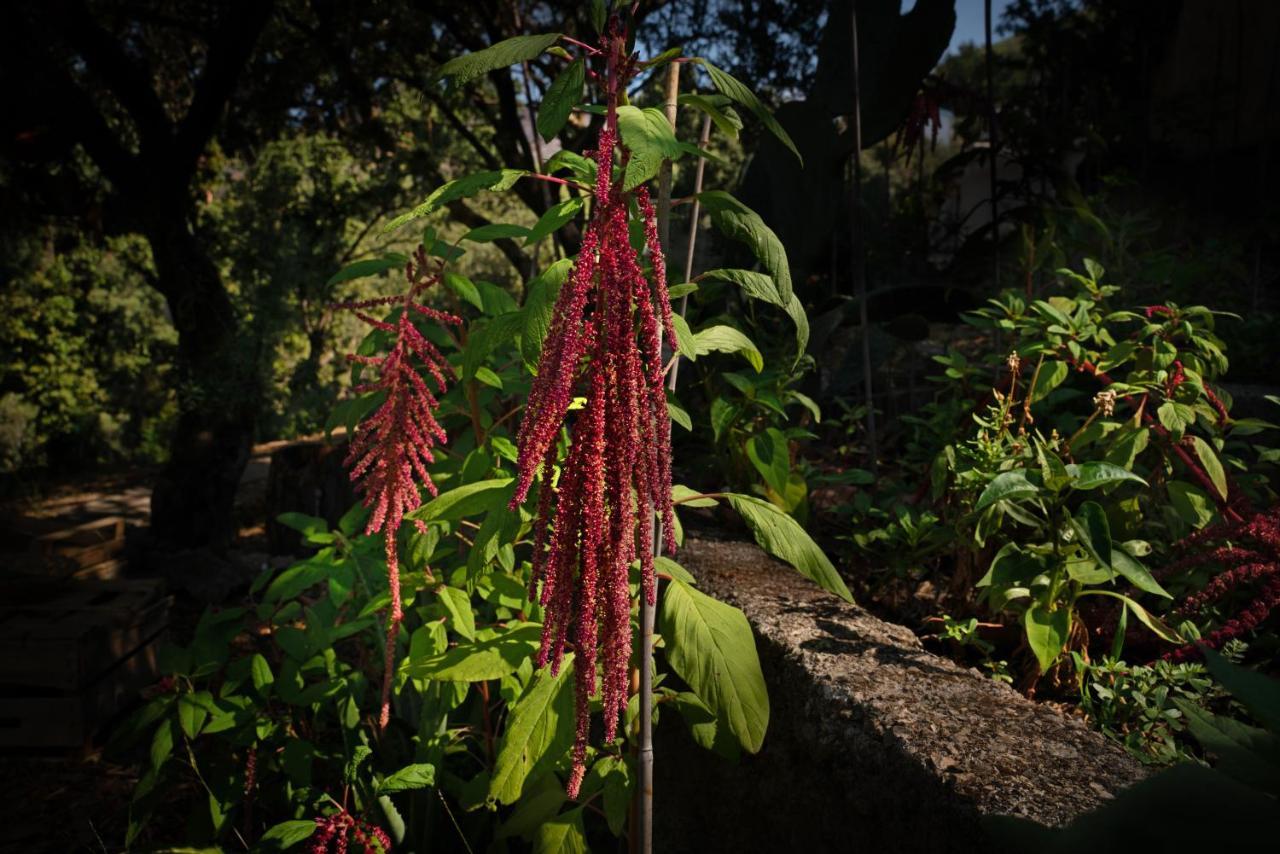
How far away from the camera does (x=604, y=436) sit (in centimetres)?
93

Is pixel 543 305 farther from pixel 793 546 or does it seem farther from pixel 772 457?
pixel 772 457

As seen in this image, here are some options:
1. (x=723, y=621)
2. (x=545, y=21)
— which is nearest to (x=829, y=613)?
(x=723, y=621)

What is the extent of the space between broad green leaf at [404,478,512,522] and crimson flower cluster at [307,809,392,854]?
63 centimetres

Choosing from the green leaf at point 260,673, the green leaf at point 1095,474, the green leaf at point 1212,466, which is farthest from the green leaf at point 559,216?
the green leaf at point 1212,466

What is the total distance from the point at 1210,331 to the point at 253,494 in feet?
27.1

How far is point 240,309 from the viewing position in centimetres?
671

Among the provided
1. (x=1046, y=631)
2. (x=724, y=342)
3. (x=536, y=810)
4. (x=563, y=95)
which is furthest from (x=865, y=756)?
(x=563, y=95)

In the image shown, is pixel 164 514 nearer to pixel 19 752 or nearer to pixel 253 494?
pixel 253 494

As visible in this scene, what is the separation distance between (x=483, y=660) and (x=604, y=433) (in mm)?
614

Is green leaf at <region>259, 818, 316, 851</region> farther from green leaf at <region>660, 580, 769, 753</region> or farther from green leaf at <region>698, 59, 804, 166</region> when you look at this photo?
green leaf at <region>698, 59, 804, 166</region>

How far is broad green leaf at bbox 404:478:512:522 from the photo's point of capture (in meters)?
1.20

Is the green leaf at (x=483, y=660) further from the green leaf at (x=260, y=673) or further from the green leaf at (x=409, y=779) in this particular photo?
the green leaf at (x=260, y=673)

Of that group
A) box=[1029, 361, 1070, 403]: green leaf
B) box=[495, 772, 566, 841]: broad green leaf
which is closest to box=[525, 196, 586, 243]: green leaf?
box=[495, 772, 566, 841]: broad green leaf

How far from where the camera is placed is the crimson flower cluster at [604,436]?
0.90 metres
